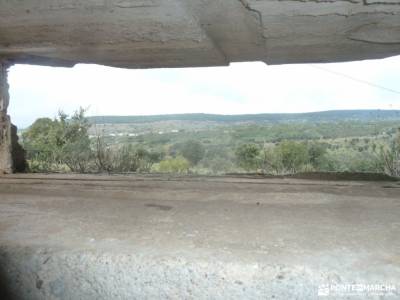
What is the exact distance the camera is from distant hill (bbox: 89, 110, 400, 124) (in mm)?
11121

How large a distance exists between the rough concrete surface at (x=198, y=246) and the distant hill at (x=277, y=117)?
8.68 m

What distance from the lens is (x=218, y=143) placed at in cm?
1316

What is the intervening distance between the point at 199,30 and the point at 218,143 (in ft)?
36.2

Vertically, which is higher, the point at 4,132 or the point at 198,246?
the point at 4,132

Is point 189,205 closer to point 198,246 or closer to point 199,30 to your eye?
point 198,246

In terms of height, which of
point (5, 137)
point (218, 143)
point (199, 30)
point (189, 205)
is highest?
point (199, 30)

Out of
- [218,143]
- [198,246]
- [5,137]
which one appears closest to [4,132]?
[5,137]

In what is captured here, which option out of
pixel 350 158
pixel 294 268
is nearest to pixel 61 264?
pixel 294 268

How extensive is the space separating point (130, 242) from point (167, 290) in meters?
0.22

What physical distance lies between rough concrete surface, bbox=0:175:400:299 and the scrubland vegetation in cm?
206

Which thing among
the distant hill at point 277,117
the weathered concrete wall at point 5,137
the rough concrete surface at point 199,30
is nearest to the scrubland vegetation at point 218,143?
the distant hill at point 277,117

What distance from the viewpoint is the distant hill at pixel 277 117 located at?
1112 centimetres

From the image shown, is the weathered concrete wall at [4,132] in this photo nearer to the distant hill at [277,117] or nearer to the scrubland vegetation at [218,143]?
the scrubland vegetation at [218,143]

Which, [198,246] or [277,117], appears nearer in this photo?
[198,246]
